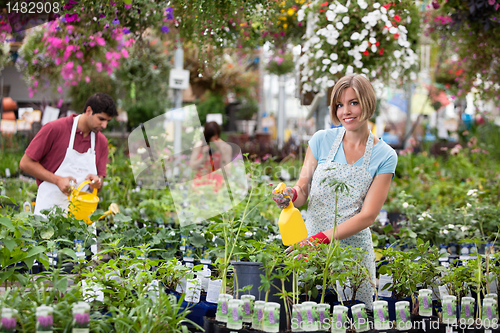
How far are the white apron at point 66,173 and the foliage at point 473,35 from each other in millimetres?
2326

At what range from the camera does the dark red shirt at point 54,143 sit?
2.38 metres

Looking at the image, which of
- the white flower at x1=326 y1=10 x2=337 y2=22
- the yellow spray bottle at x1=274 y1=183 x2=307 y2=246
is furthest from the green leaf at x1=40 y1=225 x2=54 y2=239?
the white flower at x1=326 y1=10 x2=337 y2=22

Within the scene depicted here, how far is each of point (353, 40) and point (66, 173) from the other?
1.99 m

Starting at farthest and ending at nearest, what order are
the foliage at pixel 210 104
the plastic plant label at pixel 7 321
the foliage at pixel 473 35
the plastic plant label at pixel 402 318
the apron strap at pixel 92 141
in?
the foliage at pixel 210 104
the foliage at pixel 473 35
the apron strap at pixel 92 141
the plastic plant label at pixel 402 318
the plastic plant label at pixel 7 321

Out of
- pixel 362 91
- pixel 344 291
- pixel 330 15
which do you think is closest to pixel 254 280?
pixel 344 291

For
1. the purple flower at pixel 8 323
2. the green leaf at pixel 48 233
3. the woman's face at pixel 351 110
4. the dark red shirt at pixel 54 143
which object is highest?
the woman's face at pixel 351 110

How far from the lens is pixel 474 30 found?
302 centimetres

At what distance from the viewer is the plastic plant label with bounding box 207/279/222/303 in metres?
1.50

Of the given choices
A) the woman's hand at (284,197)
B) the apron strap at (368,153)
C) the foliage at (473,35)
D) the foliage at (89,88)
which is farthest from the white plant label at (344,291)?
the foliage at (89,88)

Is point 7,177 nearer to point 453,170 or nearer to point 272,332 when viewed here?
point 272,332

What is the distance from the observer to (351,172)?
1.60 m

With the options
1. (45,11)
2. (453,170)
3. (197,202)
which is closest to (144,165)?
(197,202)

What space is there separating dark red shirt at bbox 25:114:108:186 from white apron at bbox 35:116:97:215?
1.1 inches

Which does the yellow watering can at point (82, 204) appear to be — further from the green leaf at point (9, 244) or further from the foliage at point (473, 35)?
the foliage at point (473, 35)
